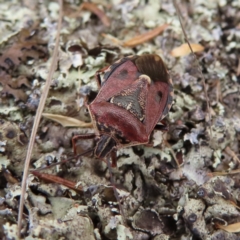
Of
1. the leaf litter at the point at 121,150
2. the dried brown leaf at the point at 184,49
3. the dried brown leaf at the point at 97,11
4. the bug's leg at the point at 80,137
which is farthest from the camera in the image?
the dried brown leaf at the point at 97,11

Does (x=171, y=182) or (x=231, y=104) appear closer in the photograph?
(x=171, y=182)

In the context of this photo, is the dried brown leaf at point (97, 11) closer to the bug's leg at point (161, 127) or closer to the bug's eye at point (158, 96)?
the bug's eye at point (158, 96)

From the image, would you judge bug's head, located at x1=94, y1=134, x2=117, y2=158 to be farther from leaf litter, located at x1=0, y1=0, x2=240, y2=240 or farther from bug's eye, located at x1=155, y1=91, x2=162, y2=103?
bug's eye, located at x1=155, y1=91, x2=162, y2=103

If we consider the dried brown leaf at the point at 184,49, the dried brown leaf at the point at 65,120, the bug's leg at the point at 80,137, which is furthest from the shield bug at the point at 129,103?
the dried brown leaf at the point at 184,49

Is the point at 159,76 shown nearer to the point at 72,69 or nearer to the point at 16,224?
the point at 72,69

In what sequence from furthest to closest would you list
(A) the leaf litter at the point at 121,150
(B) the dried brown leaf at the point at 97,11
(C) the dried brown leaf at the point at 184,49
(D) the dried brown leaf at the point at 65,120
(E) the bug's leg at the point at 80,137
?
(B) the dried brown leaf at the point at 97,11 < (C) the dried brown leaf at the point at 184,49 < (D) the dried brown leaf at the point at 65,120 < (E) the bug's leg at the point at 80,137 < (A) the leaf litter at the point at 121,150

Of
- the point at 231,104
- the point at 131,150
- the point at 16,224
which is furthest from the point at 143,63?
the point at 16,224
